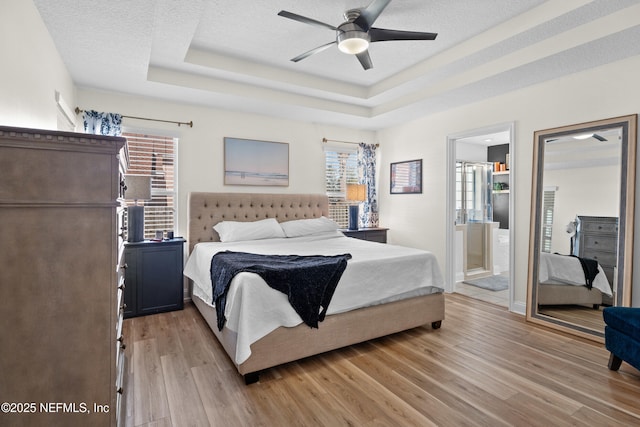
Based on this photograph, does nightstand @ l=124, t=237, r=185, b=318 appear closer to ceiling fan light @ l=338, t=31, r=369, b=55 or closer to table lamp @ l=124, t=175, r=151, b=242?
table lamp @ l=124, t=175, r=151, b=242

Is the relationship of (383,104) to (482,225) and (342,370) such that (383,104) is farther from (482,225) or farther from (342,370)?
(342,370)

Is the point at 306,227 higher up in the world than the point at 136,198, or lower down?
lower down

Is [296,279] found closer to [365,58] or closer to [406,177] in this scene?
[365,58]

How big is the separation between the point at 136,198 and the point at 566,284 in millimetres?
4583

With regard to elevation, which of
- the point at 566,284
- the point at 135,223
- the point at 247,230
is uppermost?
the point at 135,223

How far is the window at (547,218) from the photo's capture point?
3.36 metres

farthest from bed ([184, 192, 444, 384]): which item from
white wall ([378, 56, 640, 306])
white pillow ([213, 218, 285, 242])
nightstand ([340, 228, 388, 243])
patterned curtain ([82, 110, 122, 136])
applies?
white wall ([378, 56, 640, 306])

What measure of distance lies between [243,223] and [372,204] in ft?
8.01

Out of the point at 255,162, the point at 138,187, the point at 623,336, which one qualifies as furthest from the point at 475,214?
the point at 138,187

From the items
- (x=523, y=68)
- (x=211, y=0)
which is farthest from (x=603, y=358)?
(x=211, y=0)

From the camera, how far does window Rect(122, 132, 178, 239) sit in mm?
3982

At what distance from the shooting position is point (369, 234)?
17.0 feet

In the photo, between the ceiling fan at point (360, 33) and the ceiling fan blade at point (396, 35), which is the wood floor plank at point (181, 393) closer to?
the ceiling fan at point (360, 33)

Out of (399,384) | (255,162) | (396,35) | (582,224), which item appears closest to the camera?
(399,384)
